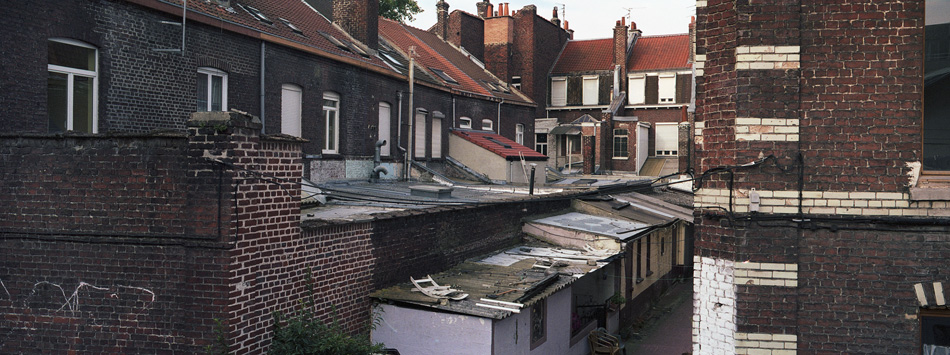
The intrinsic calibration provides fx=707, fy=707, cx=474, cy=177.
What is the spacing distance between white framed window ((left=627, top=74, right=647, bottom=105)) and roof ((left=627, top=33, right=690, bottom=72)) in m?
0.55

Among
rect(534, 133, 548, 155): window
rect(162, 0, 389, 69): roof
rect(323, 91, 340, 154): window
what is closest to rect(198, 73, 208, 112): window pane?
rect(162, 0, 389, 69): roof

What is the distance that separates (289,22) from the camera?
1834cm

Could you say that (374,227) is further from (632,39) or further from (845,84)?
(632,39)

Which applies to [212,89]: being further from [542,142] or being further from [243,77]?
[542,142]

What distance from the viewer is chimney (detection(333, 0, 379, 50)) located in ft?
71.1

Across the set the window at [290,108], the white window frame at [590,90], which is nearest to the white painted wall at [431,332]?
the window at [290,108]

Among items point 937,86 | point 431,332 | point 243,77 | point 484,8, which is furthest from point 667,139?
point 937,86

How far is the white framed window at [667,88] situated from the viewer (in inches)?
1658

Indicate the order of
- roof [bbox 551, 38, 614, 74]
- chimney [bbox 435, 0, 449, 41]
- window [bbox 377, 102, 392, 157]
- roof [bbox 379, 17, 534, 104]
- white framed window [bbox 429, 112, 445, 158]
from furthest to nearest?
roof [bbox 551, 38, 614, 74]
chimney [bbox 435, 0, 449, 41]
roof [bbox 379, 17, 534, 104]
white framed window [bbox 429, 112, 445, 158]
window [bbox 377, 102, 392, 157]

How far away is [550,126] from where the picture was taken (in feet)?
139

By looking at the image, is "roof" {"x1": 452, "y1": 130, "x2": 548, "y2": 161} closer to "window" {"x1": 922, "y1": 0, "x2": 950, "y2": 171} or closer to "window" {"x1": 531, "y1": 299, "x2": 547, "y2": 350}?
"window" {"x1": 531, "y1": 299, "x2": 547, "y2": 350}

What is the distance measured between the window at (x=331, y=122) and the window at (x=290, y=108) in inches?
46.9

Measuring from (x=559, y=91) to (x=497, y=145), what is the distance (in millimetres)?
19976

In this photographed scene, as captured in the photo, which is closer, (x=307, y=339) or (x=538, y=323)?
(x=307, y=339)
